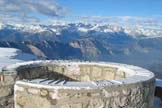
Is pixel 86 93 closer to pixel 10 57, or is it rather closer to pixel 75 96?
pixel 75 96

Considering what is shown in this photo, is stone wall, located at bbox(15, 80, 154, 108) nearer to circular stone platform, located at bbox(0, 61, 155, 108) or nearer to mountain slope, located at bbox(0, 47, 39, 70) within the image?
circular stone platform, located at bbox(0, 61, 155, 108)

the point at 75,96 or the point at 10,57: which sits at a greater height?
the point at 75,96

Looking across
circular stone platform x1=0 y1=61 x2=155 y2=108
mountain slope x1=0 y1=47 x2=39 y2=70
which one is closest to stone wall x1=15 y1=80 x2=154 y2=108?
circular stone platform x1=0 y1=61 x2=155 y2=108

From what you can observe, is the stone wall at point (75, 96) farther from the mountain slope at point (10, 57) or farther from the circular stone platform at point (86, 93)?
the mountain slope at point (10, 57)

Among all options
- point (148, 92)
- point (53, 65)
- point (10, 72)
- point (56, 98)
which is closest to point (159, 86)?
point (53, 65)

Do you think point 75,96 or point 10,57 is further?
point 10,57

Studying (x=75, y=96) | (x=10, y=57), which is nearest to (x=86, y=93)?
(x=75, y=96)

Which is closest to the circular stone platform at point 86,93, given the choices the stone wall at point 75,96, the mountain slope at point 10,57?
the stone wall at point 75,96

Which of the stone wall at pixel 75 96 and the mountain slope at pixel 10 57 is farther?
the mountain slope at pixel 10 57

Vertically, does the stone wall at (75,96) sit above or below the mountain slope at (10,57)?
above

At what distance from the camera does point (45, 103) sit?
5875 mm

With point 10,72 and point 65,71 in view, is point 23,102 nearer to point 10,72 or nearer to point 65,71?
point 10,72

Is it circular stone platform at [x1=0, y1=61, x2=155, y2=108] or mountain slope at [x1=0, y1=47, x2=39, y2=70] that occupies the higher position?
circular stone platform at [x1=0, y1=61, x2=155, y2=108]

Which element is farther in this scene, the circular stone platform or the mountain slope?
the mountain slope
